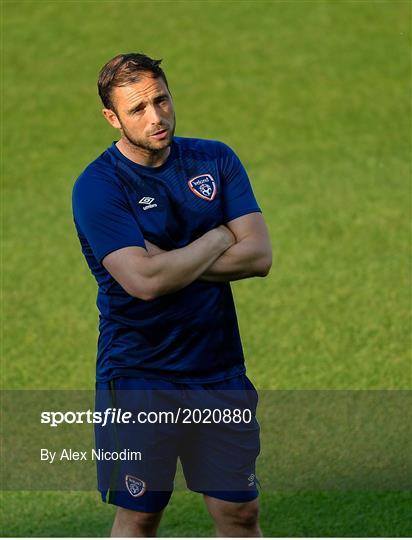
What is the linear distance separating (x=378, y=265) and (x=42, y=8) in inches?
355

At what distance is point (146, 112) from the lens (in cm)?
542

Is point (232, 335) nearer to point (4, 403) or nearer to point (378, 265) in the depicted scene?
point (4, 403)

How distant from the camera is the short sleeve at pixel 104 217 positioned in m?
5.42

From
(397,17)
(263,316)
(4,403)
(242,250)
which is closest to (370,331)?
(263,316)

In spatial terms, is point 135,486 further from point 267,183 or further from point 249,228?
point 267,183

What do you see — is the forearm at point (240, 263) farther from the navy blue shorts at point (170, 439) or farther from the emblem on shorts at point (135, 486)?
the emblem on shorts at point (135, 486)

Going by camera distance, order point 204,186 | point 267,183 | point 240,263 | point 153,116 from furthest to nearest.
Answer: point 267,183, point 240,263, point 204,186, point 153,116

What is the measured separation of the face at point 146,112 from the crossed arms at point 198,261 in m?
0.47

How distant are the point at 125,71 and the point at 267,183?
26.9ft

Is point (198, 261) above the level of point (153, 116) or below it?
below

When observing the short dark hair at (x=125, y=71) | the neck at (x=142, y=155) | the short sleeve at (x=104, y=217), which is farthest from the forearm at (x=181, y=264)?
the short dark hair at (x=125, y=71)

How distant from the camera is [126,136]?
18.1ft

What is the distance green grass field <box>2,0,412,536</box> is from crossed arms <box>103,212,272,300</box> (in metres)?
2.24

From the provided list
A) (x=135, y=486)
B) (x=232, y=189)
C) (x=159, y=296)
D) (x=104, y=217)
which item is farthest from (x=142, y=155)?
(x=135, y=486)
